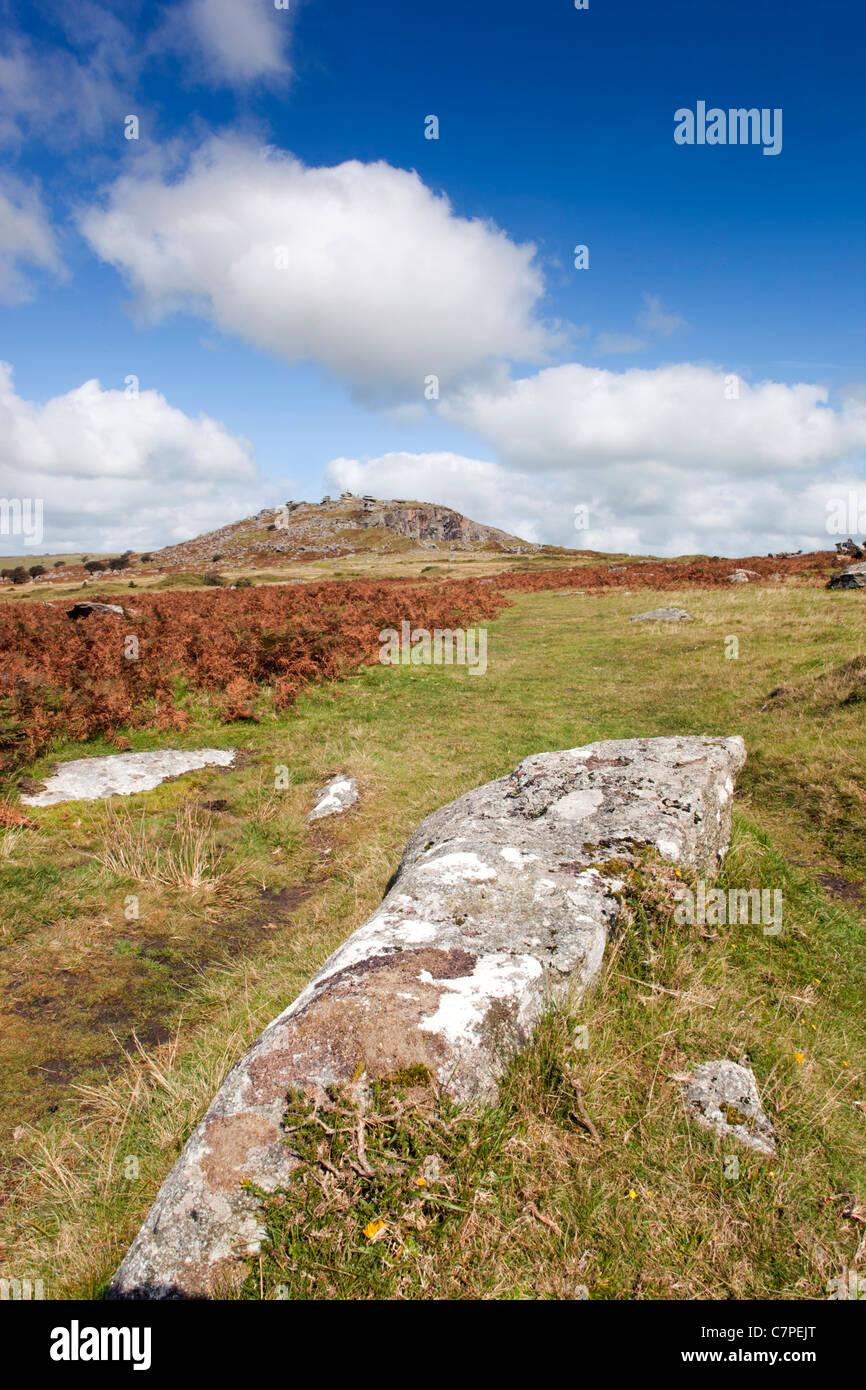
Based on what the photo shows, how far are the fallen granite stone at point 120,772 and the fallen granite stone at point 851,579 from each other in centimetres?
2701

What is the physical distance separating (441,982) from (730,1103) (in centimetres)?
159

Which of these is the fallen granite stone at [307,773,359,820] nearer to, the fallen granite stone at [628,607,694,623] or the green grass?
the green grass

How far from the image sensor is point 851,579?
27.3 meters

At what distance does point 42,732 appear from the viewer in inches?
435

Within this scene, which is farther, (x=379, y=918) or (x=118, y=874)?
(x=118, y=874)

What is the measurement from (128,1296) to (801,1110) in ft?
10.6

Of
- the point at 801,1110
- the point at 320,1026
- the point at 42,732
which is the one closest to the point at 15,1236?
the point at 320,1026

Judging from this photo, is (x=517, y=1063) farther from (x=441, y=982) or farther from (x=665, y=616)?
(x=665, y=616)

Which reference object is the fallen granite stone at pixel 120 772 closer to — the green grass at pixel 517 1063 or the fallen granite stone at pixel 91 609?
the green grass at pixel 517 1063

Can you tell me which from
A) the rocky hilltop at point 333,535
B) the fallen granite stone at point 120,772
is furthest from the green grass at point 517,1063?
the rocky hilltop at point 333,535

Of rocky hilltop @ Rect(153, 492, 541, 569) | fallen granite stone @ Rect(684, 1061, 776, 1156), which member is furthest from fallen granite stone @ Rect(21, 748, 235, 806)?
rocky hilltop @ Rect(153, 492, 541, 569)

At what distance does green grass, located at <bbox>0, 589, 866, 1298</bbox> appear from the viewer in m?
2.53

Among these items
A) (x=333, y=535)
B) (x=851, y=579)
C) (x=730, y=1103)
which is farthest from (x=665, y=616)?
(x=333, y=535)
